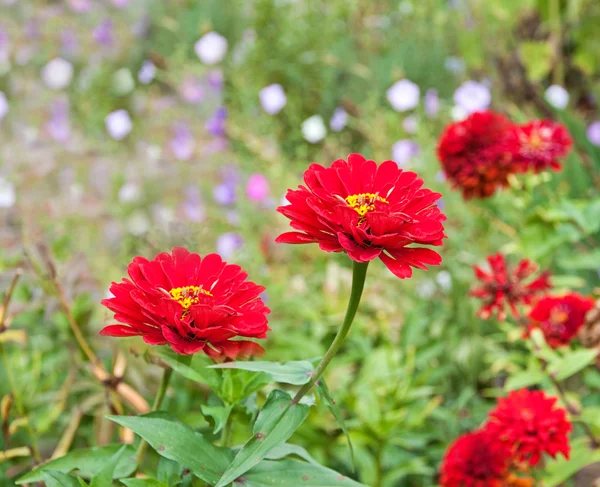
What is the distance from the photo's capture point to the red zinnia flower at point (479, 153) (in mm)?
903

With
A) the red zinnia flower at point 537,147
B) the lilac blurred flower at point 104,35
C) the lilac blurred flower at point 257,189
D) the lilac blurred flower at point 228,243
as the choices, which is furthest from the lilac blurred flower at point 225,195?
the red zinnia flower at point 537,147

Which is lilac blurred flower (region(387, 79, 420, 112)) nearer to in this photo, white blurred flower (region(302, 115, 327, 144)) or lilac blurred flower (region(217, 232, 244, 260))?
white blurred flower (region(302, 115, 327, 144))

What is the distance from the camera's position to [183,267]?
459 millimetres

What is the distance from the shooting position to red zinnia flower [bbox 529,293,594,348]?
78cm

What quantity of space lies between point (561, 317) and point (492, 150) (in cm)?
23

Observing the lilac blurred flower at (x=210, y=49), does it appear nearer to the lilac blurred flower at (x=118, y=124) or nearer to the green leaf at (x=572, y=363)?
the lilac blurred flower at (x=118, y=124)

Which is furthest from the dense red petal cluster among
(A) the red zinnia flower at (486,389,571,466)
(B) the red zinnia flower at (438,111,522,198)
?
(A) the red zinnia flower at (486,389,571,466)

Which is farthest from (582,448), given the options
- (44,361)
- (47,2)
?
(47,2)

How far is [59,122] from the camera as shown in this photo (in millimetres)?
2154

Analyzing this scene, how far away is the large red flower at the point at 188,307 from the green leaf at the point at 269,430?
4 centimetres

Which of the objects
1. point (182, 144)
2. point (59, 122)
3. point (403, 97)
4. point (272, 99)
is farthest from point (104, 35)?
point (403, 97)

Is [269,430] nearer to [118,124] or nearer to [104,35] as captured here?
[118,124]

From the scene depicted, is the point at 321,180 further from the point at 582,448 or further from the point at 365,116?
the point at 365,116

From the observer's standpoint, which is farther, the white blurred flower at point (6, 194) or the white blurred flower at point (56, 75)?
the white blurred flower at point (56, 75)
